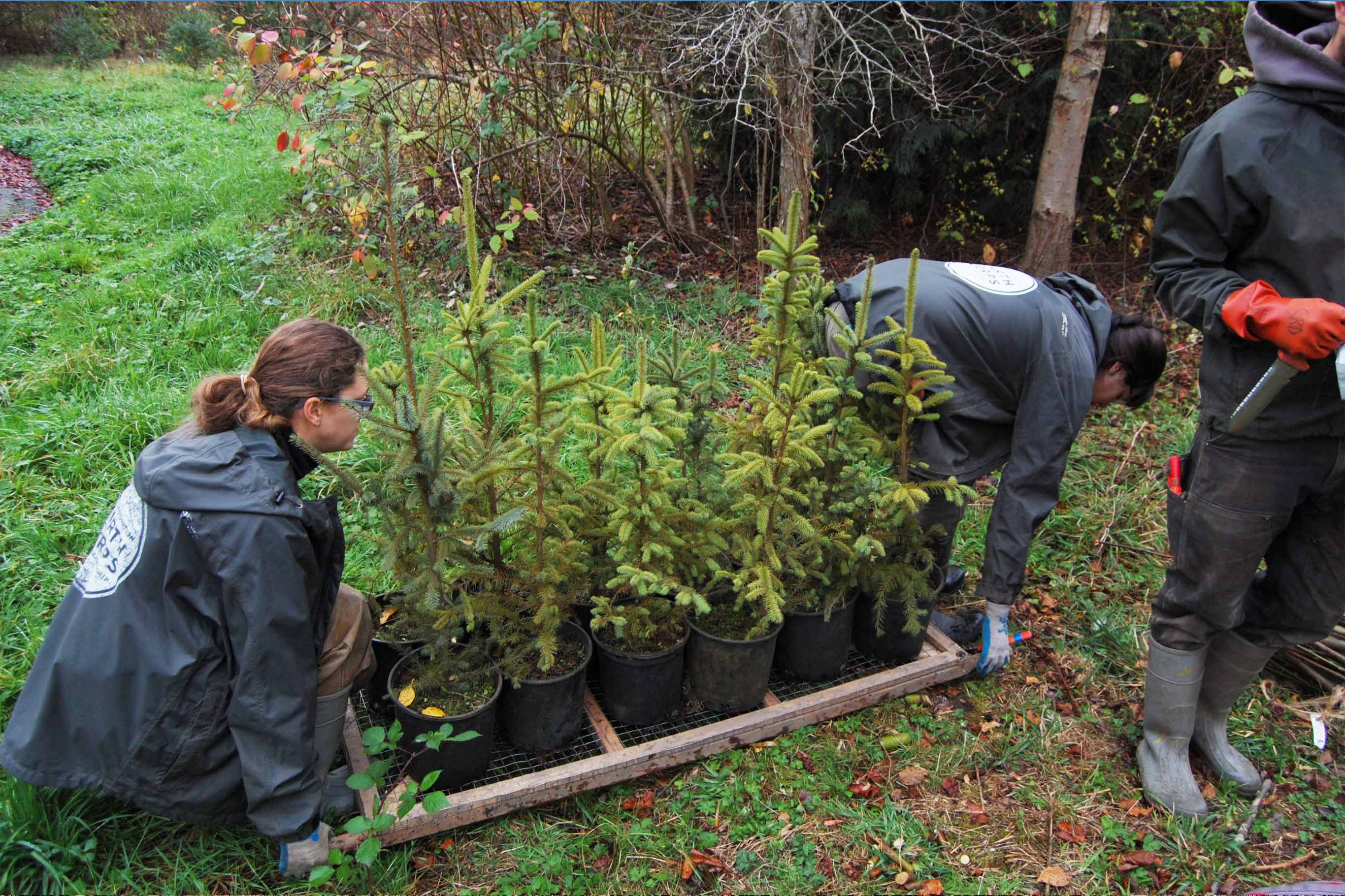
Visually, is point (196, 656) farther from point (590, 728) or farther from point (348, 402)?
point (590, 728)

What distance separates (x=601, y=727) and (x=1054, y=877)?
1.50m

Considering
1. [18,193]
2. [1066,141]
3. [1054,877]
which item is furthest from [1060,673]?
[18,193]

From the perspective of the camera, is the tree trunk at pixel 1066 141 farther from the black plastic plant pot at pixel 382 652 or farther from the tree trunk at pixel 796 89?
the black plastic plant pot at pixel 382 652

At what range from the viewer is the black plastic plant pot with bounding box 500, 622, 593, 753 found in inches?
104

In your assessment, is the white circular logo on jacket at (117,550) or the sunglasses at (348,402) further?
the sunglasses at (348,402)

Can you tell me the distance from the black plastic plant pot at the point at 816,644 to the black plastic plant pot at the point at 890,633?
13 cm

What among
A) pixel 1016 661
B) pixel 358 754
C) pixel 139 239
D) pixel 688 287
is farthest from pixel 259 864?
pixel 139 239

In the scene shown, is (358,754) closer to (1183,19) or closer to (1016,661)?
(1016,661)

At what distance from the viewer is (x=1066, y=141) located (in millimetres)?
5301

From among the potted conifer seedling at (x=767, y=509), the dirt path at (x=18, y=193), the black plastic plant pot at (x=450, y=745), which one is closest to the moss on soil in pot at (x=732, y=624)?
the potted conifer seedling at (x=767, y=509)

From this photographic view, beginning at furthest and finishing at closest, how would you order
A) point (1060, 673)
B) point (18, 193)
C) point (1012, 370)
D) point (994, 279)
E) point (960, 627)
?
point (18, 193) < point (960, 627) < point (1060, 673) < point (994, 279) < point (1012, 370)

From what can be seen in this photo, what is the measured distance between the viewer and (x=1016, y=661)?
350 cm

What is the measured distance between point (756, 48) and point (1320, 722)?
14.9 feet

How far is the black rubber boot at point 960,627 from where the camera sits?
353 cm
